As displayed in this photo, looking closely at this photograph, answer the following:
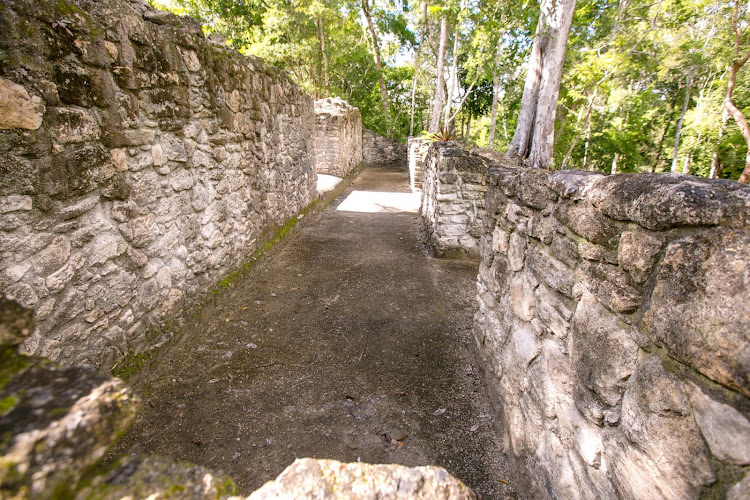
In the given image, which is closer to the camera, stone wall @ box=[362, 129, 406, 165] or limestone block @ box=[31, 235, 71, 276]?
limestone block @ box=[31, 235, 71, 276]

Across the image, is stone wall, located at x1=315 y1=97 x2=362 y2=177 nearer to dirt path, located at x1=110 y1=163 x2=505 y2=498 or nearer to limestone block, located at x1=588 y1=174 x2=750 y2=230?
dirt path, located at x1=110 y1=163 x2=505 y2=498

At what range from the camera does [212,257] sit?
389 cm

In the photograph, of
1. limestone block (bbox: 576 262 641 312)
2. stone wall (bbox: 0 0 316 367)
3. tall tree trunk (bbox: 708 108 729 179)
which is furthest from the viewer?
tall tree trunk (bbox: 708 108 729 179)

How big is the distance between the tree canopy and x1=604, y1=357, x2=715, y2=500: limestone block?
1210cm

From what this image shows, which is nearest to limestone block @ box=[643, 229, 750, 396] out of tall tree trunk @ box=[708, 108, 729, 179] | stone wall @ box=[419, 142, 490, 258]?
stone wall @ box=[419, 142, 490, 258]

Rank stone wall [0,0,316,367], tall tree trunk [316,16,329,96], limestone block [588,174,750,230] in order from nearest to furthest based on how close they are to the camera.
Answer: limestone block [588,174,750,230]
stone wall [0,0,316,367]
tall tree trunk [316,16,329,96]

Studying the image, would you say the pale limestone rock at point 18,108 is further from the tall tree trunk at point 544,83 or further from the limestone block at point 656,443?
the tall tree trunk at point 544,83

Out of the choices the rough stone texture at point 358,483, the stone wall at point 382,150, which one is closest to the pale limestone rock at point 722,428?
the rough stone texture at point 358,483

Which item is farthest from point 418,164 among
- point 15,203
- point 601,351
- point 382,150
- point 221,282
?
point 601,351

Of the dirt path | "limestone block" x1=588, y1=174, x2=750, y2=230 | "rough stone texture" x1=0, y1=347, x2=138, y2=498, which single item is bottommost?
the dirt path

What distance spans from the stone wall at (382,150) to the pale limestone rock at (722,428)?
776 inches

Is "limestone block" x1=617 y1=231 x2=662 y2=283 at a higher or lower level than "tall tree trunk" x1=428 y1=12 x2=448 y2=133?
lower

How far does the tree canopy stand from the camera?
45.6 ft

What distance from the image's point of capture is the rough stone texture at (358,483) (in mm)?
863
